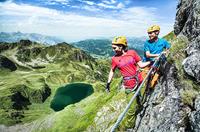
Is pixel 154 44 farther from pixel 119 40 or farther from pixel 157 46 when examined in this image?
pixel 119 40

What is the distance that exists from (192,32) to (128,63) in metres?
5.70

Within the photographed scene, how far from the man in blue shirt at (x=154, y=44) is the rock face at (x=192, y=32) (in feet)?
6.96

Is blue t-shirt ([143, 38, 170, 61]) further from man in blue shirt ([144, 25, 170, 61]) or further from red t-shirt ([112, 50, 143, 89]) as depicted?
red t-shirt ([112, 50, 143, 89])

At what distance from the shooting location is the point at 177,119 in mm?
16031

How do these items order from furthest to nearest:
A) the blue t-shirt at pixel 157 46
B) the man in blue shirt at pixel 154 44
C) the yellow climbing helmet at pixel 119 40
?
the blue t-shirt at pixel 157 46 → the man in blue shirt at pixel 154 44 → the yellow climbing helmet at pixel 119 40

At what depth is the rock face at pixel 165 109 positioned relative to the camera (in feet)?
52.6

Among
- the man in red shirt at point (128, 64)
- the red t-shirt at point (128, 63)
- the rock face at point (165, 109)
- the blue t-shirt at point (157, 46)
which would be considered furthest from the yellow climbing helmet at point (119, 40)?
the blue t-shirt at point (157, 46)

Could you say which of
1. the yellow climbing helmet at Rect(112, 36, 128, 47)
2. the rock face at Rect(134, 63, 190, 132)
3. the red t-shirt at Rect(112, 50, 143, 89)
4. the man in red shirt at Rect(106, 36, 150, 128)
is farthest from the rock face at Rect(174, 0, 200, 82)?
the yellow climbing helmet at Rect(112, 36, 128, 47)

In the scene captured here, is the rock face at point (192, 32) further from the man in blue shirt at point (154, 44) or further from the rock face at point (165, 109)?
the man in blue shirt at point (154, 44)

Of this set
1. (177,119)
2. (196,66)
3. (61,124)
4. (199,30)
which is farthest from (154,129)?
(61,124)

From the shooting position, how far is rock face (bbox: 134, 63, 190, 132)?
16.0 metres

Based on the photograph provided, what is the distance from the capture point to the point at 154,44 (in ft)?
74.0

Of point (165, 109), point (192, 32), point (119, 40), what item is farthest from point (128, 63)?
point (192, 32)

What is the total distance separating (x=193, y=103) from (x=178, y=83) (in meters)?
2.59
